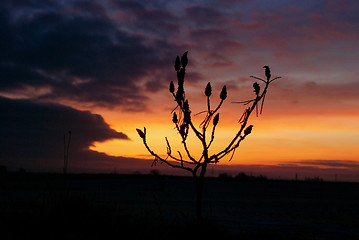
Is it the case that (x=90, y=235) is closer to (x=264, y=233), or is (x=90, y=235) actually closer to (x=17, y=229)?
(x=17, y=229)

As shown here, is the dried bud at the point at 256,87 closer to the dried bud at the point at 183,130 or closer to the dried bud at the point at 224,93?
the dried bud at the point at 224,93

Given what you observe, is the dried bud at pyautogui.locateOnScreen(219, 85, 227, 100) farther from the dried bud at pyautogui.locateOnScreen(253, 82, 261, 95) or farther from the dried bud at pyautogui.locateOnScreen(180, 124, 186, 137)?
the dried bud at pyautogui.locateOnScreen(180, 124, 186, 137)

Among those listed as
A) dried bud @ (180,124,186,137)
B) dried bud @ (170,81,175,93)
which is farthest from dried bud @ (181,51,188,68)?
dried bud @ (180,124,186,137)

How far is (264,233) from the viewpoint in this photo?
8.38m

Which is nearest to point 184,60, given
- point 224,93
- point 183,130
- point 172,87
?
point 172,87

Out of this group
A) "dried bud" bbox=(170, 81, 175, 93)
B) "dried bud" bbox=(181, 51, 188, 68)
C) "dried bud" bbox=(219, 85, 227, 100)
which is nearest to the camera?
"dried bud" bbox=(219, 85, 227, 100)

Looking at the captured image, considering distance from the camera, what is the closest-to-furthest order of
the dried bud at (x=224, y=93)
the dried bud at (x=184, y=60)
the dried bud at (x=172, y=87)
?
the dried bud at (x=224, y=93)
the dried bud at (x=184, y=60)
the dried bud at (x=172, y=87)

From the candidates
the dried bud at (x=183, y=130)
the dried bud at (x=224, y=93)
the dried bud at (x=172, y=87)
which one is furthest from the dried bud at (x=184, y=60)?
the dried bud at (x=183, y=130)

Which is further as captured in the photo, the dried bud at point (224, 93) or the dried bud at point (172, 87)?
the dried bud at point (172, 87)

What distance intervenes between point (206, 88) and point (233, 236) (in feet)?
9.41

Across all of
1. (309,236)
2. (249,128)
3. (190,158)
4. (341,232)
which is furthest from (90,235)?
(341,232)

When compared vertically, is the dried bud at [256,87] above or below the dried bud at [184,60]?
below

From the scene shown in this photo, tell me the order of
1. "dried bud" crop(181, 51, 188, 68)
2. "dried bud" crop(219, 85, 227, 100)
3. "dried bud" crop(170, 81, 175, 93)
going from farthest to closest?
"dried bud" crop(170, 81, 175, 93), "dried bud" crop(181, 51, 188, 68), "dried bud" crop(219, 85, 227, 100)

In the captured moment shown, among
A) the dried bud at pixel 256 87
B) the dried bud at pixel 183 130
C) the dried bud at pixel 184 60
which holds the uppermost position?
the dried bud at pixel 184 60
